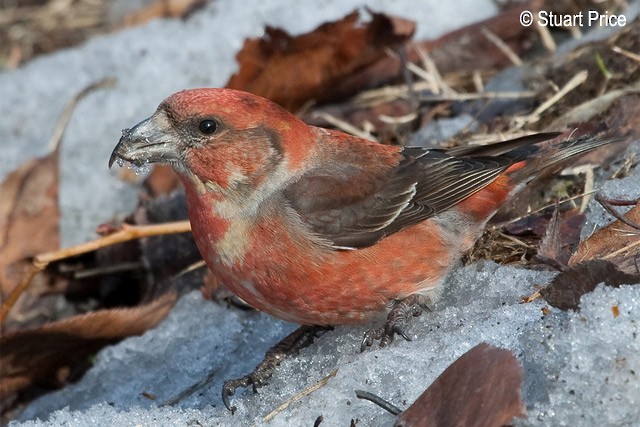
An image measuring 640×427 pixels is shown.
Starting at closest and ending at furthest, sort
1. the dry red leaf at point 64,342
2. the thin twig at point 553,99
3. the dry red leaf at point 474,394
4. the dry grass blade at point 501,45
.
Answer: the dry red leaf at point 474,394, the dry red leaf at point 64,342, the thin twig at point 553,99, the dry grass blade at point 501,45

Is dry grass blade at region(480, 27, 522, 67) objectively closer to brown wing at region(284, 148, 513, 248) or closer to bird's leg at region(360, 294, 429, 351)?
brown wing at region(284, 148, 513, 248)

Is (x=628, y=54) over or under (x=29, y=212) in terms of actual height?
over

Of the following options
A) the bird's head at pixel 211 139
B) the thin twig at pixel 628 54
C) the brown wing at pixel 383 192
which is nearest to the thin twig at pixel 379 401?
the brown wing at pixel 383 192

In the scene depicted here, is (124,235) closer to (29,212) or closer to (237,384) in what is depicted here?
(29,212)

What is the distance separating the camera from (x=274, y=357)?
3598 millimetres

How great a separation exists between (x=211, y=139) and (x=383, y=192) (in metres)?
0.72

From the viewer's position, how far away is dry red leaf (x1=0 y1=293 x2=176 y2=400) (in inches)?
171

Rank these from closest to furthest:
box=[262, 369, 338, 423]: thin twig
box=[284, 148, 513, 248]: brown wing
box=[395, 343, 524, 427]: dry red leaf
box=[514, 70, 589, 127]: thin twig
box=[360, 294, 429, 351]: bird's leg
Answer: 1. box=[395, 343, 524, 427]: dry red leaf
2. box=[262, 369, 338, 423]: thin twig
3. box=[360, 294, 429, 351]: bird's leg
4. box=[284, 148, 513, 248]: brown wing
5. box=[514, 70, 589, 127]: thin twig

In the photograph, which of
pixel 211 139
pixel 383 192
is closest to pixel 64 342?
pixel 211 139

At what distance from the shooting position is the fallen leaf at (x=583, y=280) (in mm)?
2791

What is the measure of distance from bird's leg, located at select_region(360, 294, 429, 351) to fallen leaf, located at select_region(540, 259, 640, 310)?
0.64 m

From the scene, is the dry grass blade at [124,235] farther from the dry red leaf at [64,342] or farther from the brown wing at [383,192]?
the brown wing at [383,192]

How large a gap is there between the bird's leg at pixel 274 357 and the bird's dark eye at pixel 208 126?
85 cm

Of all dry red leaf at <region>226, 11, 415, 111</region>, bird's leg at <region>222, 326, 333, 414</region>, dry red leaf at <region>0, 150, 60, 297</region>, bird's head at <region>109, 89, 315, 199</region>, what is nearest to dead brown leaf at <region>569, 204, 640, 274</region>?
bird's leg at <region>222, 326, 333, 414</region>
